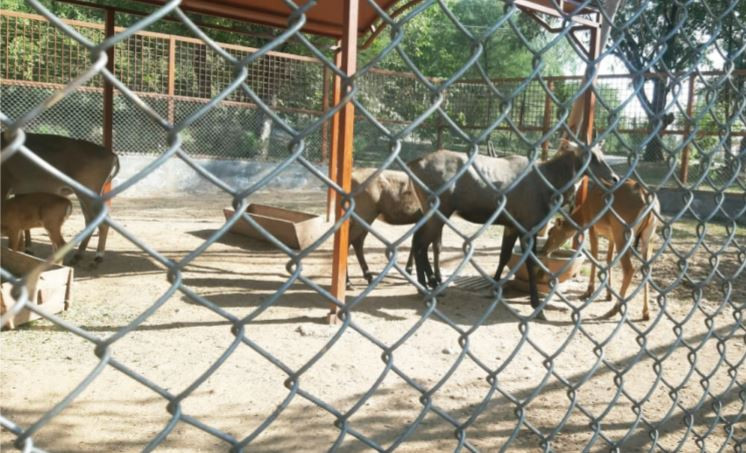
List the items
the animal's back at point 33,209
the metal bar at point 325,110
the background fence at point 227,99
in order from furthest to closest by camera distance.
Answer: the metal bar at point 325,110 → the background fence at point 227,99 → the animal's back at point 33,209

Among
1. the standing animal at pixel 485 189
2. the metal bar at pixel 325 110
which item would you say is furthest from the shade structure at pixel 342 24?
the metal bar at pixel 325 110

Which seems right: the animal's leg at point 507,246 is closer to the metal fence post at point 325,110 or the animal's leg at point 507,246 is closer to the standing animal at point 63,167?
the standing animal at point 63,167

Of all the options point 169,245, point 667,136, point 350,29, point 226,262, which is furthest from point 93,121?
point 667,136

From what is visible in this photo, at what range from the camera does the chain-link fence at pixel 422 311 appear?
1.28m

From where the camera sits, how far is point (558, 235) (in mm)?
6473

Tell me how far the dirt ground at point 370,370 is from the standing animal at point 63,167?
841 mm

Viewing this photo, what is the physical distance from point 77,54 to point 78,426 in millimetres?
11004

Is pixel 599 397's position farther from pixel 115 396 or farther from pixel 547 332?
pixel 115 396

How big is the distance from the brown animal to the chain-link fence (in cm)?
52

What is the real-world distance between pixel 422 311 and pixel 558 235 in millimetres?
1705

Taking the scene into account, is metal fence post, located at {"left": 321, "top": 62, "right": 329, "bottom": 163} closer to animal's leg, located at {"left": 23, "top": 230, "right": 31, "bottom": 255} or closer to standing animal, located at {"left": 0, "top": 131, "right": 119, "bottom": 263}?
standing animal, located at {"left": 0, "top": 131, "right": 119, "bottom": 263}

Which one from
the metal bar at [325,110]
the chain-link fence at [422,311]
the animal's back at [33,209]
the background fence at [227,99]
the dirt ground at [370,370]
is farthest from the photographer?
the metal bar at [325,110]

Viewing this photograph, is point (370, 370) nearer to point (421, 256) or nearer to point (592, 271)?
point (421, 256)

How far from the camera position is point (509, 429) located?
354cm
